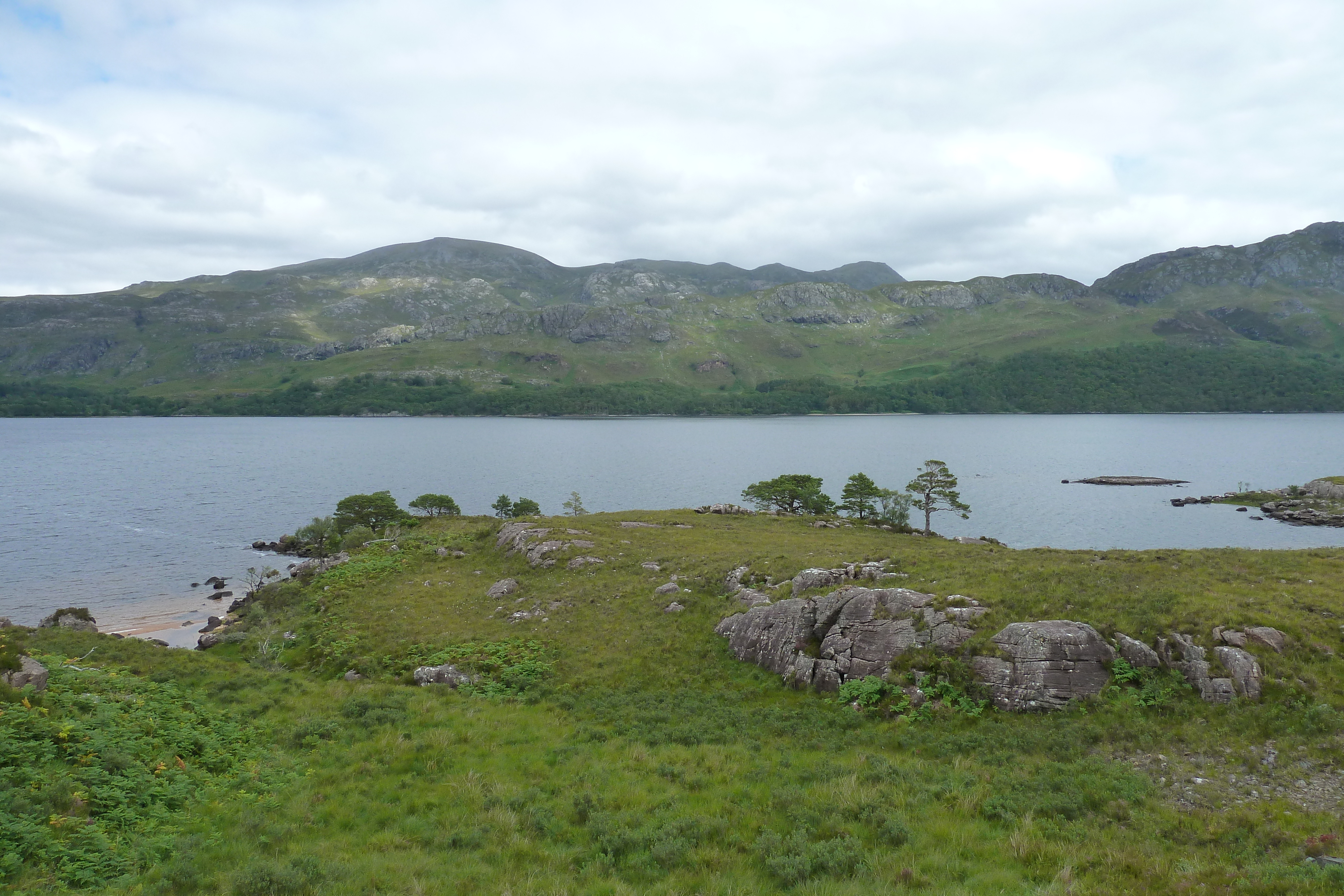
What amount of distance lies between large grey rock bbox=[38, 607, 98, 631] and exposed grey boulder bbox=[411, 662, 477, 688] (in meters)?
32.6

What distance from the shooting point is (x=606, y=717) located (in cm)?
2234

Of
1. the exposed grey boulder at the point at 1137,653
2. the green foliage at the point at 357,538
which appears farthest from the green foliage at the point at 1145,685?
the green foliage at the point at 357,538

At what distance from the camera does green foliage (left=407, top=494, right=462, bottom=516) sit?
82188 millimetres

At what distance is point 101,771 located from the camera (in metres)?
14.1

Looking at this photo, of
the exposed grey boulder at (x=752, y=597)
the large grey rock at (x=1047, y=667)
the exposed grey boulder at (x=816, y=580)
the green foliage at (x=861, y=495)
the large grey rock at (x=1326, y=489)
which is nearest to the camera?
the large grey rock at (x=1047, y=667)

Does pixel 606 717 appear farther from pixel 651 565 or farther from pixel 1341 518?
pixel 1341 518

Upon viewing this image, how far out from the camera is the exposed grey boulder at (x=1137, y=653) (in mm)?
20250

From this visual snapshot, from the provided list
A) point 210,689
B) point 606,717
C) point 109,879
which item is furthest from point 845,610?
point 210,689

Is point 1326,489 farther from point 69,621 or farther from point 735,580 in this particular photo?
point 69,621

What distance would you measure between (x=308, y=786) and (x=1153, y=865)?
19.0m

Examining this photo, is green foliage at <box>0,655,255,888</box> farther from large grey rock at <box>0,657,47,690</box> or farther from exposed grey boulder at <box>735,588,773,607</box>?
exposed grey boulder at <box>735,588,773,607</box>

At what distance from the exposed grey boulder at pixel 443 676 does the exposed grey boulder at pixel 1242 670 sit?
26880 mm

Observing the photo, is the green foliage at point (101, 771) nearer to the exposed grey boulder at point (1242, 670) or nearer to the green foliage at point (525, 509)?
the exposed grey boulder at point (1242, 670)

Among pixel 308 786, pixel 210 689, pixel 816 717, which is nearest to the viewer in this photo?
pixel 308 786
